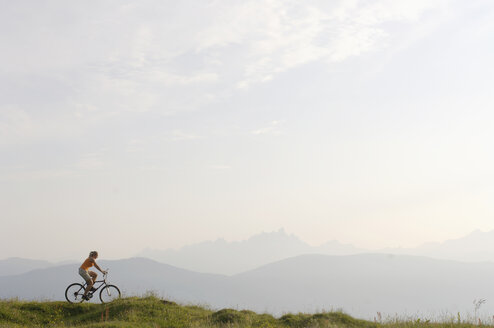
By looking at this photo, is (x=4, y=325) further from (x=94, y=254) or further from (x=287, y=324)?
(x=287, y=324)

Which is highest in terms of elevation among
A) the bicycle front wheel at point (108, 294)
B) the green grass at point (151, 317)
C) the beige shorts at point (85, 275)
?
the beige shorts at point (85, 275)

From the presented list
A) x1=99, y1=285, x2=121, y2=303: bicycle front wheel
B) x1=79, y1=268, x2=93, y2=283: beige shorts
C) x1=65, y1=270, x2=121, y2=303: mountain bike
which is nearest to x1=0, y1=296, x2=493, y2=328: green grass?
x1=65, y1=270, x2=121, y2=303: mountain bike

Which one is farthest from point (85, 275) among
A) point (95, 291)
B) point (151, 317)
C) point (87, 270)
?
point (151, 317)

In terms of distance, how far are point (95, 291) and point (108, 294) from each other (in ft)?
2.88

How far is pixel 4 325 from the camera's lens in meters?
20.2

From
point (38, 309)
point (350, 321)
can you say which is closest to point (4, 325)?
point (38, 309)

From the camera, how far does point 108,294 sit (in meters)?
26.0

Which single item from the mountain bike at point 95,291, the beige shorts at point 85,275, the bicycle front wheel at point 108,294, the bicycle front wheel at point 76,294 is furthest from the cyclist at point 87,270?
the bicycle front wheel at point 108,294

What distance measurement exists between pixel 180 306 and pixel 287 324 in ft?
21.7

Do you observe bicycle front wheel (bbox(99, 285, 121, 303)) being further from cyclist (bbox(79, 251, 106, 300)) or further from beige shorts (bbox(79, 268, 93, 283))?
beige shorts (bbox(79, 268, 93, 283))

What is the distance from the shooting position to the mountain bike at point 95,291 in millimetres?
25125

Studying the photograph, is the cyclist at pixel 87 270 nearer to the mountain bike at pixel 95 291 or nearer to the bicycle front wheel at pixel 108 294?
the mountain bike at pixel 95 291

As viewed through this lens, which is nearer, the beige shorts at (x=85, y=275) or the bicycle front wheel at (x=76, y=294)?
the beige shorts at (x=85, y=275)

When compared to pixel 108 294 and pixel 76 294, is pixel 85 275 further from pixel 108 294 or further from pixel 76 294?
pixel 108 294
